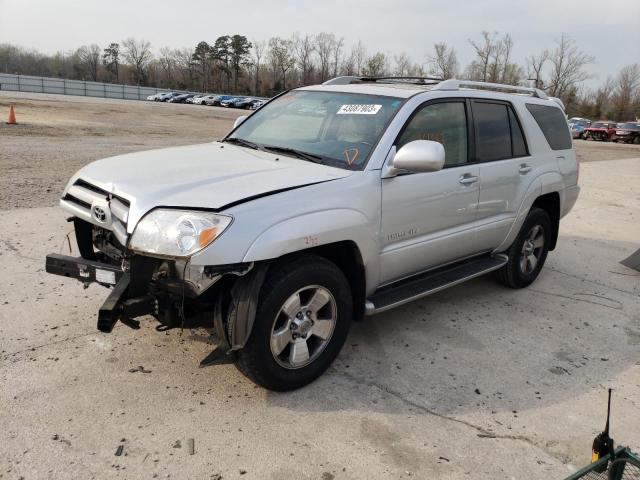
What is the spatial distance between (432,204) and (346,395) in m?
1.48

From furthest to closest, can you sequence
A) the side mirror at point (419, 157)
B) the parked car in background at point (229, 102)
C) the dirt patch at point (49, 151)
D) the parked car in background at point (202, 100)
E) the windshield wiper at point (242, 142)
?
the parked car in background at point (202, 100)
the parked car in background at point (229, 102)
the dirt patch at point (49, 151)
the windshield wiper at point (242, 142)
the side mirror at point (419, 157)

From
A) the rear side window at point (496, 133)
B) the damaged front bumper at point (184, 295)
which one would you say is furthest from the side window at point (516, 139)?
the damaged front bumper at point (184, 295)

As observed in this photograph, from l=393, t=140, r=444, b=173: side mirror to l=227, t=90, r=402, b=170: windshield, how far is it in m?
0.26

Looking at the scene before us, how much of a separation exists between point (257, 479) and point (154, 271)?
1199 mm

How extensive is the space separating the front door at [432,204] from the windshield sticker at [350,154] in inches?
10.1

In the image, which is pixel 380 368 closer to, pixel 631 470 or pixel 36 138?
pixel 631 470

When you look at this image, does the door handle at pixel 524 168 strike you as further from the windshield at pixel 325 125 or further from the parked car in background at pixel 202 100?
the parked car in background at pixel 202 100

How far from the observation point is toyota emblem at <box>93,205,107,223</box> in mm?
3176

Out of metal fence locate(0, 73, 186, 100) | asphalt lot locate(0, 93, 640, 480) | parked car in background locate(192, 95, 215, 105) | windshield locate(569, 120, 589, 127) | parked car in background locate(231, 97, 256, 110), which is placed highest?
metal fence locate(0, 73, 186, 100)

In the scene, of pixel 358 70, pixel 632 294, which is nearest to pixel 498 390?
pixel 632 294

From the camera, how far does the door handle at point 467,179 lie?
4.16m

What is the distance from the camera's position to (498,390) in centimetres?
350

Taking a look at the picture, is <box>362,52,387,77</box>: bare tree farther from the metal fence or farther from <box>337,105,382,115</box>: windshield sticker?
<box>337,105,382,115</box>: windshield sticker

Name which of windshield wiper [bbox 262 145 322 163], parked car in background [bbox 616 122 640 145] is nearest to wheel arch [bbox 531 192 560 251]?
windshield wiper [bbox 262 145 322 163]
